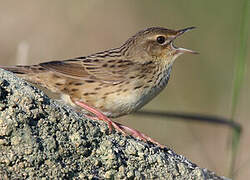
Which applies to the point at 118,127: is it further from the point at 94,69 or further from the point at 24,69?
the point at 94,69

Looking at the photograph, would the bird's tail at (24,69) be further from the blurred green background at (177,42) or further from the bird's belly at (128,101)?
the blurred green background at (177,42)

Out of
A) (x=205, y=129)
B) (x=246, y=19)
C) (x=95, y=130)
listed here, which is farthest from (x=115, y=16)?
(x=95, y=130)

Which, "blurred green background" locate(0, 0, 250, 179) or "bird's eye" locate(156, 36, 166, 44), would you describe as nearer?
"bird's eye" locate(156, 36, 166, 44)

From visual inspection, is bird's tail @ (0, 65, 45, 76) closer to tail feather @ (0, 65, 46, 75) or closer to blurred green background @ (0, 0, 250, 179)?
tail feather @ (0, 65, 46, 75)

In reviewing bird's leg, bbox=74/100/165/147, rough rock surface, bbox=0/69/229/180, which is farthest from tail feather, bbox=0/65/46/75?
rough rock surface, bbox=0/69/229/180

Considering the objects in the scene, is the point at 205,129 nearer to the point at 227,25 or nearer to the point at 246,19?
the point at 227,25

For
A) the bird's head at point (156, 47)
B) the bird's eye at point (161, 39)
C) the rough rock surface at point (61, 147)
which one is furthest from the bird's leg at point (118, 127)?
the bird's eye at point (161, 39)
